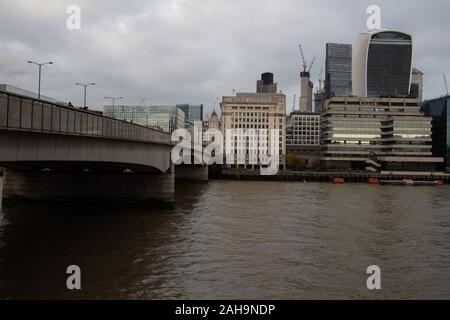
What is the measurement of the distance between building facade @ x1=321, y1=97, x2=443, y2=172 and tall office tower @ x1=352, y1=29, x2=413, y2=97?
133 ft

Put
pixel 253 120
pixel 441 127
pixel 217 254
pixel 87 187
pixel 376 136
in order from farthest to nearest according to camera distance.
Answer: pixel 253 120
pixel 441 127
pixel 376 136
pixel 87 187
pixel 217 254

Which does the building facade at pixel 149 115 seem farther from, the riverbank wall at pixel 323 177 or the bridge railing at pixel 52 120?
the bridge railing at pixel 52 120

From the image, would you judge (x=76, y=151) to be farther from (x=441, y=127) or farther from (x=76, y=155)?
(x=441, y=127)

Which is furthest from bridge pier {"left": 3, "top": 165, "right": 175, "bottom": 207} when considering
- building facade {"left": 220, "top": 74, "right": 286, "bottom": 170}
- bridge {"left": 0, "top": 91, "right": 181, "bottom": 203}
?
building facade {"left": 220, "top": 74, "right": 286, "bottom": 170}

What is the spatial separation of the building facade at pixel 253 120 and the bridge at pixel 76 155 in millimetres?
118068

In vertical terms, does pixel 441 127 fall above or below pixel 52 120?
above

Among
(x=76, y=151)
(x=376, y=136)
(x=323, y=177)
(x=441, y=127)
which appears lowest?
(x=323, y=177)

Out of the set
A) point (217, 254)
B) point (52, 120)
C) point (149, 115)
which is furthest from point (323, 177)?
point (52, 120)

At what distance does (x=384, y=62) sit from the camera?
602ft

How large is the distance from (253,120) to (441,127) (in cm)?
6462

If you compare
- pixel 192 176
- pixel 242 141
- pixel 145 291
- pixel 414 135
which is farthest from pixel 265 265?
pixel 242 141

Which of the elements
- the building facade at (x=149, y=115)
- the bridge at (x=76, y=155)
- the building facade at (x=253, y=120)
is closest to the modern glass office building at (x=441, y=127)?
the building facade at (x=253, y=120)

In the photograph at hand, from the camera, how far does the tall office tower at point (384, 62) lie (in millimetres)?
178500

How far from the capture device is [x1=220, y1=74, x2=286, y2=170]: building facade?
6314 inches
